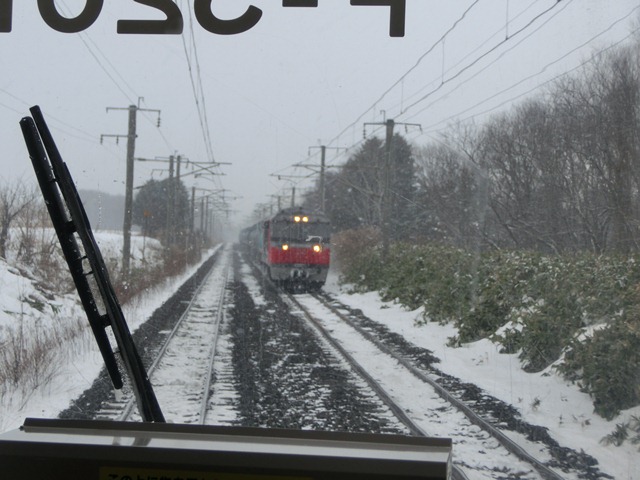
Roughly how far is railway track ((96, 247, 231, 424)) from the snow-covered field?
44 centimetres

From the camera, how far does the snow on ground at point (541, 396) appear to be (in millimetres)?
5211

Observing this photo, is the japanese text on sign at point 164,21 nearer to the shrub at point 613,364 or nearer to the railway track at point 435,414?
the railway track at point 435,414

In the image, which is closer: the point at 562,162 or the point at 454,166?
the point at 562,162

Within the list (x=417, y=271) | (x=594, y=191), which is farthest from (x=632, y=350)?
(x=417, y=271)

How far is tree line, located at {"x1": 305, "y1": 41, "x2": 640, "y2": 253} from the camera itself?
292 inches

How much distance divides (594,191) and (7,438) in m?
7.74

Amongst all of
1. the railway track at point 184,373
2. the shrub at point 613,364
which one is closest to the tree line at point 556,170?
the shrub at point 613,364

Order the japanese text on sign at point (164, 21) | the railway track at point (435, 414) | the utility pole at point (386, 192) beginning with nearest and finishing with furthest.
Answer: the japanese text on sign at point (164, 21)
the railway track at point (435, 414)
the utility pole at point (386, 192)

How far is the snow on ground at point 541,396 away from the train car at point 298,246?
32.0ft

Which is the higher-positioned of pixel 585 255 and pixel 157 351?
pixel 585 255

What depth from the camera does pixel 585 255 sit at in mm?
9211

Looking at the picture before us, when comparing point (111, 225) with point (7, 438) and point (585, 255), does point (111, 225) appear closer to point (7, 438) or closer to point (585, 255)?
point (7, 438)

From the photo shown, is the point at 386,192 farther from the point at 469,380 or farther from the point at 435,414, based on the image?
the point at 435,414

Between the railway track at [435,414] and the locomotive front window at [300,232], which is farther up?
the locomotive front window at [300,232]
